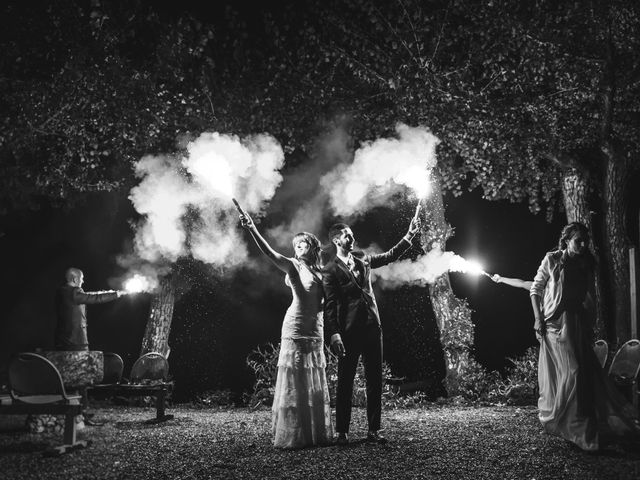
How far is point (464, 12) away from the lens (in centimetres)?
1189

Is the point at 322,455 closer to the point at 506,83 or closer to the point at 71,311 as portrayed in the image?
the point at 71,311

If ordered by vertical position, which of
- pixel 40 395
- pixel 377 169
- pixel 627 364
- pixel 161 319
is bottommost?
pixel 40 395

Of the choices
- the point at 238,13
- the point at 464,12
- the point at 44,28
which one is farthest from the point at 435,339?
the point at 44,28

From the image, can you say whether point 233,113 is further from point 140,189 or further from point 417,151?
point 417,151

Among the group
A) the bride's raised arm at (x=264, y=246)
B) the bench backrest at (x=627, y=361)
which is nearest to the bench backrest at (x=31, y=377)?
the bride's raised arm at (x=264, y=246)

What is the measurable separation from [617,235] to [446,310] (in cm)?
379

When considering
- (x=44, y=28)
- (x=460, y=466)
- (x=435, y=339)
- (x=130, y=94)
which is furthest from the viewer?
(x=435, y=339)

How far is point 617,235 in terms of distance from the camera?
11461 millimetres

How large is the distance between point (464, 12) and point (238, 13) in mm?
4793

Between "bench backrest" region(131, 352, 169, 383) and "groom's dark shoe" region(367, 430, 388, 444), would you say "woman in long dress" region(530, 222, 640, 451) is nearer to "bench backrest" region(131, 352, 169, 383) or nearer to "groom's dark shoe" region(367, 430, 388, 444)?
"groom's dark shoe" region(367, 430, 388, 444)

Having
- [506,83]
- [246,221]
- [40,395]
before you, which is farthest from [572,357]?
[506,83]

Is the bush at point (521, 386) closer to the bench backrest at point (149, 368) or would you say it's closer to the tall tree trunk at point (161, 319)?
the bench backrest at point (149, 368)

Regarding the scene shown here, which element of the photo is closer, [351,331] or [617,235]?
[351,331]

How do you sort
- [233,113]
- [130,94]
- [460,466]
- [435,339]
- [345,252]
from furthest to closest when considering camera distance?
[435,339], [233,113], [130,94], [345,252], [460,466]
